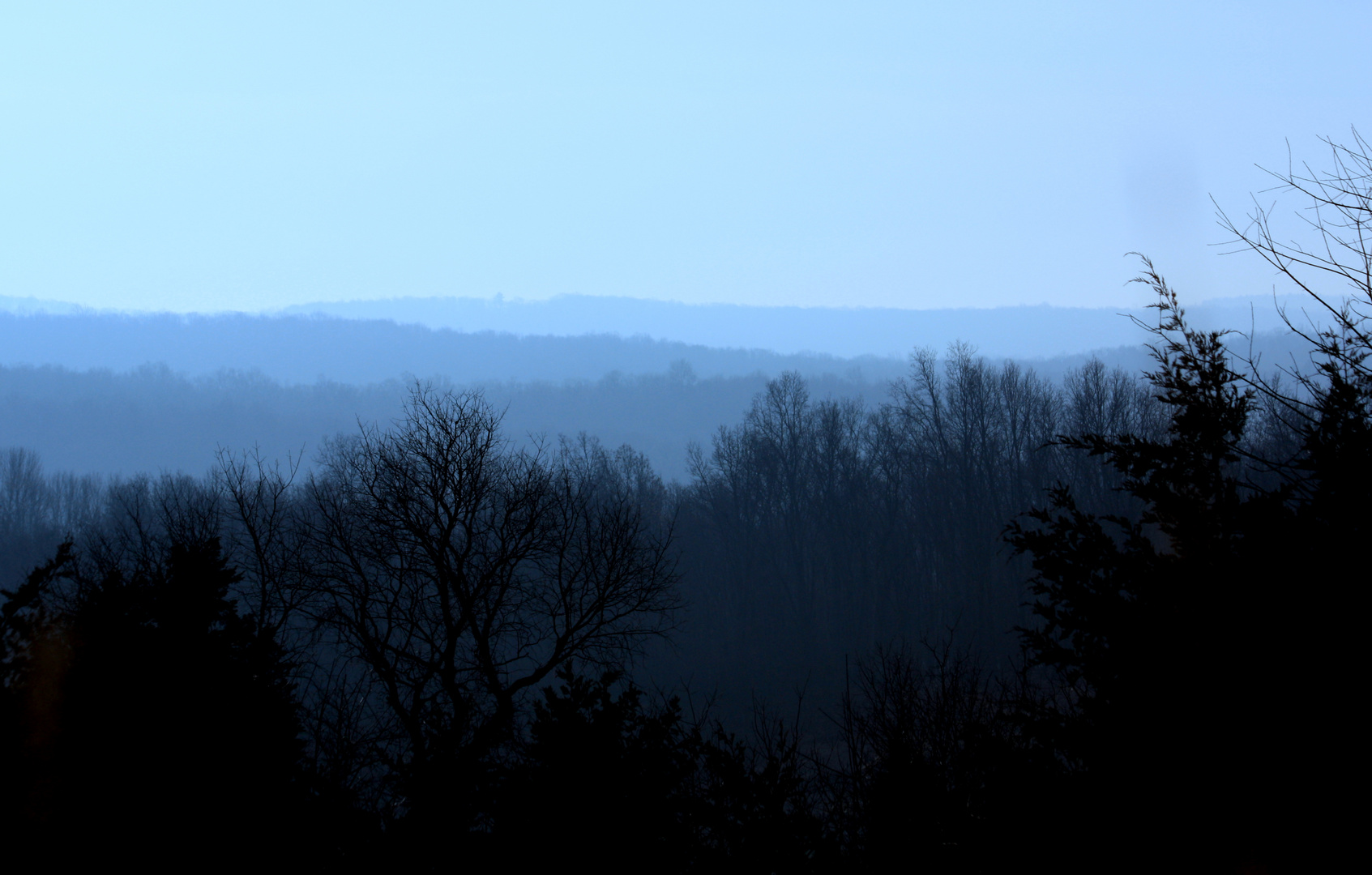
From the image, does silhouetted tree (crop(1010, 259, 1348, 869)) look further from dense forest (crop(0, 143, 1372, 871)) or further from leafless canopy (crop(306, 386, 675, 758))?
leafless canopy (crop(306, 386, 675, 758))

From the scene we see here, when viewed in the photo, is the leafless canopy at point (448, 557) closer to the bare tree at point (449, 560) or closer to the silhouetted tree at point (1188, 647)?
the bare tree at point (449, 560)

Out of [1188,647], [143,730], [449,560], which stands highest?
[1188,647]

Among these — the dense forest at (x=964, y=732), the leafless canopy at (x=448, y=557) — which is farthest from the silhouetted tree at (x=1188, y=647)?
the leafless canopy at (x=448, y=557)

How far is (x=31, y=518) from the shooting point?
83.5 m

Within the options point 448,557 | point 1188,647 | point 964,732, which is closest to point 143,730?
point 964,732

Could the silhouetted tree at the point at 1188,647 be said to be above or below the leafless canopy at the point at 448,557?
above

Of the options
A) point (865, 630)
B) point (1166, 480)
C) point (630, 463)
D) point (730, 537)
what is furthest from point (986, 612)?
point (1166, 480)

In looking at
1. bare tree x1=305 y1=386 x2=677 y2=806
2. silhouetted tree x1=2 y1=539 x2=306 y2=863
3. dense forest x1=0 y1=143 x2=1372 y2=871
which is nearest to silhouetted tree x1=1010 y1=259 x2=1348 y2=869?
dense forest x1=0 y1=143 x2=1372 y2=871

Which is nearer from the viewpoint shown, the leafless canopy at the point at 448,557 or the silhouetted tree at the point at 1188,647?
the silhouetted tree at the point at 1188,647

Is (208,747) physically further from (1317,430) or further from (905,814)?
(1317,430)

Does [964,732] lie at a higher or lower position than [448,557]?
higher

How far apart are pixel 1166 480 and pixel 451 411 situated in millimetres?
12943

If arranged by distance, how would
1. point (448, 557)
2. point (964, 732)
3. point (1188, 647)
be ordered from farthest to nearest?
point (448, 557) → point (964, 732) → point (1188, 647)

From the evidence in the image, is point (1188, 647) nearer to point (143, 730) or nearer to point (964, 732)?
point (964, 732)
